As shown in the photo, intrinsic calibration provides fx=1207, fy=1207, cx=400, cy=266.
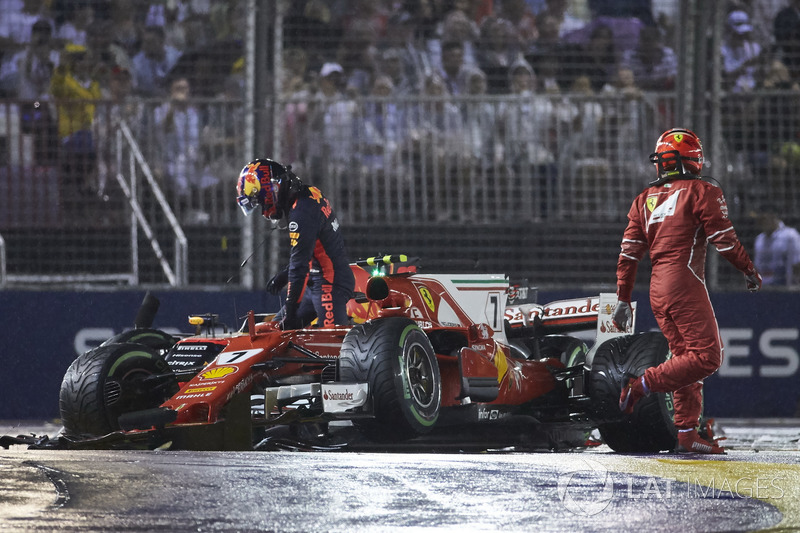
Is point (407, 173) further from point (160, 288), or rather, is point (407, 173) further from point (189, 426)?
point (189, 426)

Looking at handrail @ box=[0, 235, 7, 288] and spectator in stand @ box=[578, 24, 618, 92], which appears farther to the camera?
spectator in stand @ box=[578, 24, 618, 92]

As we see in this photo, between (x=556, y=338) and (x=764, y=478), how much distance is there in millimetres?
3751

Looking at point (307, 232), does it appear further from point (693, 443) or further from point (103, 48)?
point (103, 48)

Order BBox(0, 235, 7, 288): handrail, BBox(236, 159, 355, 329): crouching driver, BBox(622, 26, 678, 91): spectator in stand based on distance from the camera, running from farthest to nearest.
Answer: BBox(622, 26, 678, 91): spectator in stand < BBox(0, 235, 7, 288): handrail < BBox(236, 159, 355, 329): crouching driver

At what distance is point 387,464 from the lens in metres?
5.07

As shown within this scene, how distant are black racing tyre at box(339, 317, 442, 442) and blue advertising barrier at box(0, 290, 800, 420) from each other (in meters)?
3.84

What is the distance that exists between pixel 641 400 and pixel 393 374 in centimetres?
199

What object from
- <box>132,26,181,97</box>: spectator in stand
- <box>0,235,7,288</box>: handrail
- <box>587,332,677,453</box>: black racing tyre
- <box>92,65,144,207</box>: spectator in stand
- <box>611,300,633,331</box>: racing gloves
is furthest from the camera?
<box>132,26,181,97</box>: spectator in stand

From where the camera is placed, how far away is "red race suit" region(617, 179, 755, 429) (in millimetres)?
6793

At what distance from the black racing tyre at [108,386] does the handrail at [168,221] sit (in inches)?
131

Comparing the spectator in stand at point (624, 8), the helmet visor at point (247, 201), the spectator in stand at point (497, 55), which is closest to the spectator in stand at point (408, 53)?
the spectator in stand at point (497, 55)

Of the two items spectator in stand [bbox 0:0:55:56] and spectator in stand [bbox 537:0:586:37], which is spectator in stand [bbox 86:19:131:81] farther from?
spectator in stand [bbox 537:0:586:37]

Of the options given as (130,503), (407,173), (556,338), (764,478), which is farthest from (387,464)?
(407,173)

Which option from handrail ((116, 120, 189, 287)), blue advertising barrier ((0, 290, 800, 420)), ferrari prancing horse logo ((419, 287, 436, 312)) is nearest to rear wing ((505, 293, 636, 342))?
ferrari prancing horse logo ((419, 287, 436, 312))
